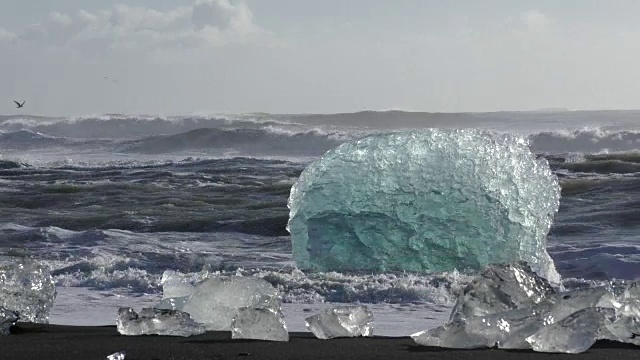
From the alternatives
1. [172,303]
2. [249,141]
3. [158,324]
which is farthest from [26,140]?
[158,324]

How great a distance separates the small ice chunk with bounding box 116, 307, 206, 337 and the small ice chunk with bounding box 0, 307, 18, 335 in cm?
46

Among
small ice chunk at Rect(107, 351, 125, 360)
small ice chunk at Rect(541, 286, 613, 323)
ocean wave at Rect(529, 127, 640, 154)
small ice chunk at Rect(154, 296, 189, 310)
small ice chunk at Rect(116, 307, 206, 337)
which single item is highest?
small ice chunk at Rect(541, 286, 613, 323)

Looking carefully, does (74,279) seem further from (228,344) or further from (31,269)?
(228,344)

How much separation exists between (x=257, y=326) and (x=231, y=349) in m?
0.29

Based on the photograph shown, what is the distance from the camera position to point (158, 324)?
381cm

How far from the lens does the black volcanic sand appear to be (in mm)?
3271

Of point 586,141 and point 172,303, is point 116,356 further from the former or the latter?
point 586,141

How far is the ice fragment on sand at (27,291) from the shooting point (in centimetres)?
464

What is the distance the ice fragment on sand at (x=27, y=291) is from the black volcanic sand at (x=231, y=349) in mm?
705

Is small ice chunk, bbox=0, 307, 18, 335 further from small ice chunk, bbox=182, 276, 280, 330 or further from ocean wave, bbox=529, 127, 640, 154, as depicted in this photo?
ocean wave, bbox=529, 127, 640, 154

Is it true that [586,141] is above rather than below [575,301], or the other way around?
below

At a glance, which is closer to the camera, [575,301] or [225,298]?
[575,301]

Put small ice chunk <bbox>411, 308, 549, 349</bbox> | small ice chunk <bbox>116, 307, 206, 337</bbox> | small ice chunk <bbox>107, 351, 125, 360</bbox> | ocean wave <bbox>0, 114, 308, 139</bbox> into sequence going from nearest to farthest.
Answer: small ice chunk <bbox>107, 351, 125, 360</bbox>
small ice chunk <bbox>411, 308, 549, 349</bbox>
small ice chunk <bbox>116, 307, 206, 337</bbox>
ocean wave <bbox>0, 114, 308, 139</bbox>

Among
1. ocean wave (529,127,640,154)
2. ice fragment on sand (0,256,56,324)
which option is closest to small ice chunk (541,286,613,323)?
ice fragment on sand (0,256,56,324)
